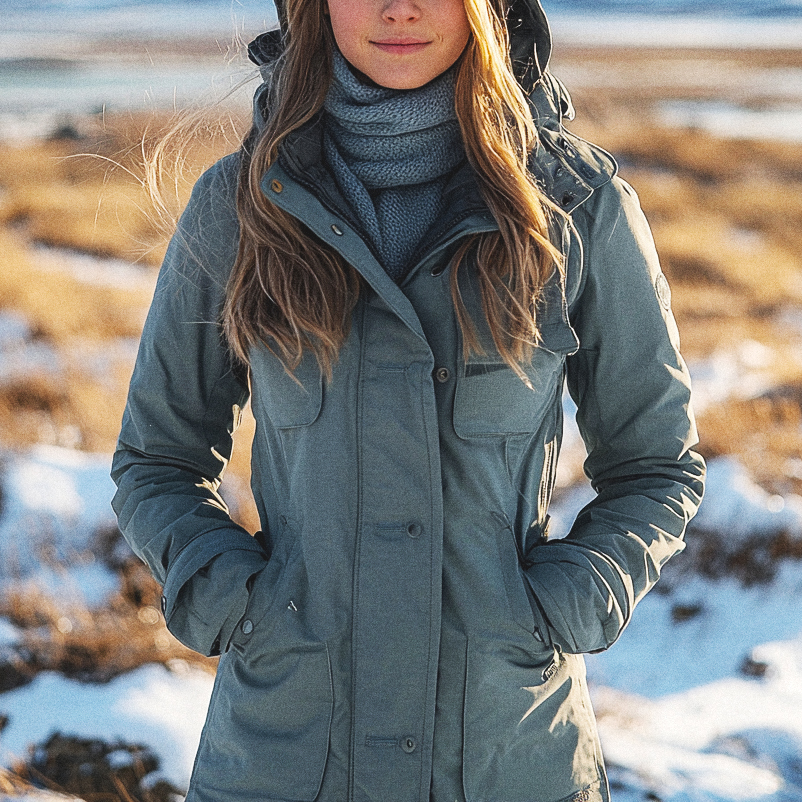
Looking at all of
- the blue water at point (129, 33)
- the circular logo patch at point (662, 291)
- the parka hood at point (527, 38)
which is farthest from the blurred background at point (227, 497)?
the blue water at point (129, 33)

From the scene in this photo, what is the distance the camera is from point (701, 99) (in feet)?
91.5

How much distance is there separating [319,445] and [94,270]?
32.6 ft

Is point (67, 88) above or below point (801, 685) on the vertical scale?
below

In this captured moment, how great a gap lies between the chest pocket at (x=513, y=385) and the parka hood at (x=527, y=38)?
35cm

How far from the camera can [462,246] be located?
1.37m

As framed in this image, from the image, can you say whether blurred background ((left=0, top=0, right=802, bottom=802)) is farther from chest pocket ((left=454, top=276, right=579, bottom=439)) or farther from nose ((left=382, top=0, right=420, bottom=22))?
chest pocket ((left=454, top=276, right=579, bottom=439))

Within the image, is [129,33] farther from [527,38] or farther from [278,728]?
[278,728]

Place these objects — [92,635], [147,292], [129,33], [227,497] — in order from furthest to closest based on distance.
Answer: [129,33] < [147,292] < [227,497] < [92,635]

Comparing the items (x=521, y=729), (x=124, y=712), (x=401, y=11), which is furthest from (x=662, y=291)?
(x=124, y=712)

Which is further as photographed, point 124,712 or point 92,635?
point 92,635

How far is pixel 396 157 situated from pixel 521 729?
82 centimetres

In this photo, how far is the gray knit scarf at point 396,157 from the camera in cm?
141

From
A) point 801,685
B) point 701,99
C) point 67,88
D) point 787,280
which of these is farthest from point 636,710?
point 67,88

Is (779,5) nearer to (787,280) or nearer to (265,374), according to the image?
(787,280)
